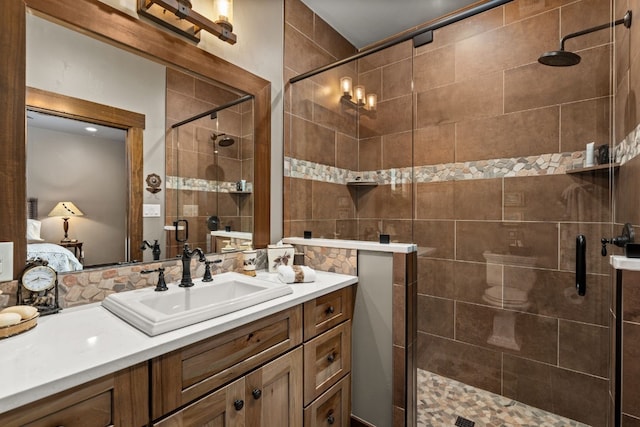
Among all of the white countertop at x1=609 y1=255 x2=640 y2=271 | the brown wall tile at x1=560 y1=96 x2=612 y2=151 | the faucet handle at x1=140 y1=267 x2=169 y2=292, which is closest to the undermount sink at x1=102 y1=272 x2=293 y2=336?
the faucet handle at x1=140 y1=267 x2=169 y2=292

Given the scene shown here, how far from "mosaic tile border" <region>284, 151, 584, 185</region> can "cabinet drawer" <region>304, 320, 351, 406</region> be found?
113cm

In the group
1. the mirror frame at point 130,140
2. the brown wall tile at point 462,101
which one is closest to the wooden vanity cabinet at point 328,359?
the mirror frame at point 130,140

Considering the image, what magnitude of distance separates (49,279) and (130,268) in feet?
0.97

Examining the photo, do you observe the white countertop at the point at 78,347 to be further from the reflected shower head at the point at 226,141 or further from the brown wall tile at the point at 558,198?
the brown wall tile at the point at 558,198

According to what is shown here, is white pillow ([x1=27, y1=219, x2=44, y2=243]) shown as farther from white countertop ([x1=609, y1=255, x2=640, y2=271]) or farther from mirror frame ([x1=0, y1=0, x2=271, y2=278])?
white countertop ([x1=609, y1=255, x2=640, y2=271])

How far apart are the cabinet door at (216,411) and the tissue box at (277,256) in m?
0.83

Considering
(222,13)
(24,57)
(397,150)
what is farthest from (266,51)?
(24,57)

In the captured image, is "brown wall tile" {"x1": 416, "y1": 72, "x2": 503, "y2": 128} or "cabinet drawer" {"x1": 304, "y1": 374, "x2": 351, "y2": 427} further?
"brown wall tile" {"x1": 416, "y1": 72, "x2": 503, "y2": 128}

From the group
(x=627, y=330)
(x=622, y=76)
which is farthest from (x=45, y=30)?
(x=622, y=76)

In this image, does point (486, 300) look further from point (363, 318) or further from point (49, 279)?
point (49, 279)

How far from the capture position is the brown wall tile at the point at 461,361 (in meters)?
2.18

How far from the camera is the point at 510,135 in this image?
6.97ft

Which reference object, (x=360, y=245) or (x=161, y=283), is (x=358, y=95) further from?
(x=161, y=283)

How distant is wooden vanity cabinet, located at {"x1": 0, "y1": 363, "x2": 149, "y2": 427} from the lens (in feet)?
2.25
